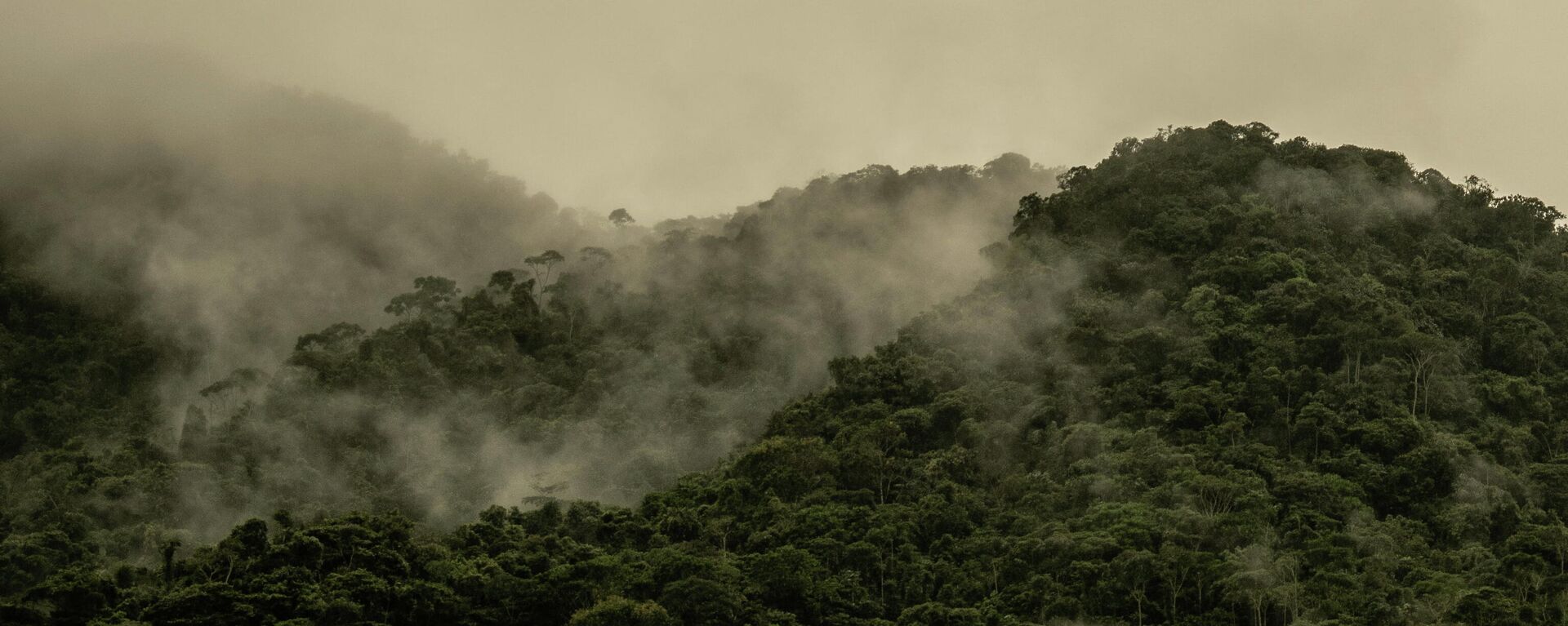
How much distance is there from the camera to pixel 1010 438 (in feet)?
179

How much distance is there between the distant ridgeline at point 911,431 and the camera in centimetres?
4484

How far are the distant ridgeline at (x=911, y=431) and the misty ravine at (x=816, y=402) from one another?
0.15 m

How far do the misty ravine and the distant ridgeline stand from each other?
15 centimetres

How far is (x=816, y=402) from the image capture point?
2393 inches

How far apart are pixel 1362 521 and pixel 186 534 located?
1334 inches

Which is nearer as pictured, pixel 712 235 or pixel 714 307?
pixel 714 307

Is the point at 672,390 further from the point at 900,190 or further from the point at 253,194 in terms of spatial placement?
the point at 253,194

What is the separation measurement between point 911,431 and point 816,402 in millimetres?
5019

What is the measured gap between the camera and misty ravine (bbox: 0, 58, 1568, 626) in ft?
148

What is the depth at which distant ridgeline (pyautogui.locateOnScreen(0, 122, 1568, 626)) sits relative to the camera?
44.8 m

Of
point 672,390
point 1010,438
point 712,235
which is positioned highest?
point 712,235

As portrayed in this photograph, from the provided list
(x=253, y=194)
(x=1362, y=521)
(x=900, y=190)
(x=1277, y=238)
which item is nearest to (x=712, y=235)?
(x=900, y=190)

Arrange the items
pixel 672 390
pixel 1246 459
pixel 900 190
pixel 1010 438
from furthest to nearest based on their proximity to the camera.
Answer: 1. pixel 900 190
2. pixel 672 390
3. pixel 1010 438
4. pixel 1246 459

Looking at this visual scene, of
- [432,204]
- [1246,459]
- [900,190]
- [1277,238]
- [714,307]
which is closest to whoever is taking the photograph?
[1246,459]
